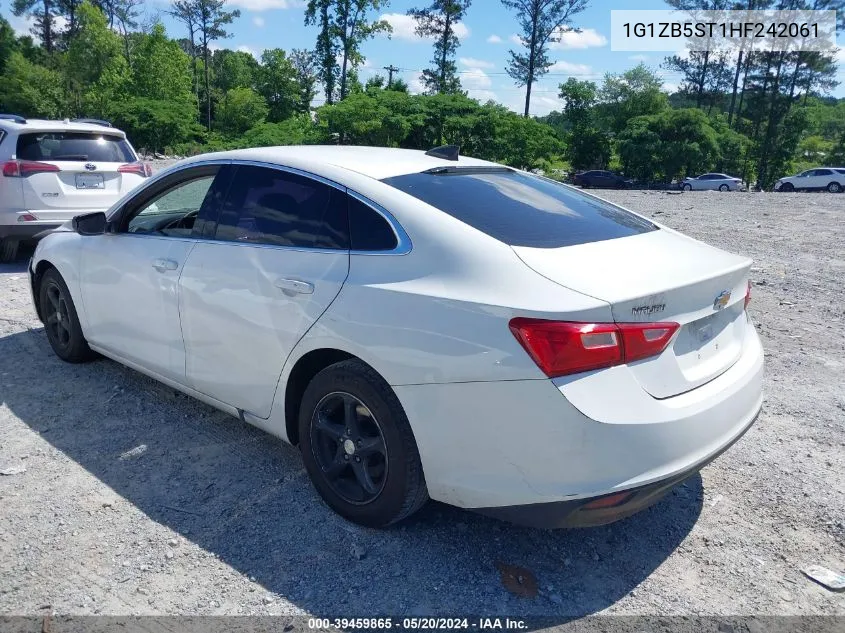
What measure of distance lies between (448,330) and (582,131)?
53862 millimetres

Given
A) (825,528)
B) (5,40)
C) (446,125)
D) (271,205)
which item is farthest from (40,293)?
(5,40)

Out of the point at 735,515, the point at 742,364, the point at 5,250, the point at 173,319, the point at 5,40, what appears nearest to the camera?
the point at 742,364

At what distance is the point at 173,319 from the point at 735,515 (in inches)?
123

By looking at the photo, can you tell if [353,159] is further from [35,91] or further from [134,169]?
[35,91]

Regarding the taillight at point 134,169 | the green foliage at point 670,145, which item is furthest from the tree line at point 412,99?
the taillight at point 134,169

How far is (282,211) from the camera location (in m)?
3.34

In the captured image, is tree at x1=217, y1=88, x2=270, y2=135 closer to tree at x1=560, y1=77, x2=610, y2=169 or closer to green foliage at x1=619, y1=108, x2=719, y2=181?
tree at x1=560, y1=77, x2=610, y2=169

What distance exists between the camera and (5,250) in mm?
8086

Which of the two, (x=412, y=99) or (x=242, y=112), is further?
(x=242, y=112)

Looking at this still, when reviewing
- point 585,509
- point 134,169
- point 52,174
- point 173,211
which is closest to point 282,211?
point 173,211

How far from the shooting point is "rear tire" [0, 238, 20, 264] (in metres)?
7.82

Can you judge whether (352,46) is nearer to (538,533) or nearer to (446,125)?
(446,125)

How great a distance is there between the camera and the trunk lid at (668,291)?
8.06ft

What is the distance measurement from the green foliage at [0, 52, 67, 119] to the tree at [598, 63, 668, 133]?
45.5m
